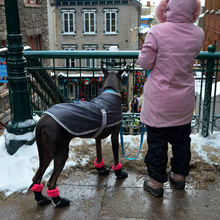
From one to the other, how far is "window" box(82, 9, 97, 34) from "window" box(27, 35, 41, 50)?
419 inches

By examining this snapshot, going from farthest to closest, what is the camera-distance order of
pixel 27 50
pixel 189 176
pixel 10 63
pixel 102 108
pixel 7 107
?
pixel 7 107
pixel 27 50
pixel 10 63
pixel 189 176
pixel 102 108

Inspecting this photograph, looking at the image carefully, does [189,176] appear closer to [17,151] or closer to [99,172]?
[99,172]

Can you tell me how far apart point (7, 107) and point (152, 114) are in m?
11.3

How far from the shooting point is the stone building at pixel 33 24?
14.5 metres

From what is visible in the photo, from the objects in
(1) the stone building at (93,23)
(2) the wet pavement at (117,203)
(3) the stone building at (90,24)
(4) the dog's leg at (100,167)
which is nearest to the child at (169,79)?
(2) the wet pavement at (117,203)

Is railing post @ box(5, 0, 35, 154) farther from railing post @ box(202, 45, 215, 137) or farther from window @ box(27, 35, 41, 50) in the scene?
window @ box(27, 35, 41, 50)

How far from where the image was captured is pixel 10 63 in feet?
12.7

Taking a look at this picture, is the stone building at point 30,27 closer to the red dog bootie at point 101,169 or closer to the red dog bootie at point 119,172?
the red dog bootie at point 101,169

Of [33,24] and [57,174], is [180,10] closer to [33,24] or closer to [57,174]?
[57,174]

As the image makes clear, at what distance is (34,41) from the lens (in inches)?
680

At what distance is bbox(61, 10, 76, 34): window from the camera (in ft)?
91.2

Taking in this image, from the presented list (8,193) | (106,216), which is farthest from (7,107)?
(106,216)

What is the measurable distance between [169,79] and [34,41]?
15829 millimetres

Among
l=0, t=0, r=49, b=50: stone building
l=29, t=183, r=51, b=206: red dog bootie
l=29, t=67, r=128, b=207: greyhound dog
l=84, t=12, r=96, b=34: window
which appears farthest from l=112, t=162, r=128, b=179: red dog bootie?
l=84, t=12, r=96, b=34: window
